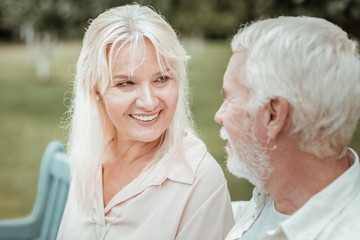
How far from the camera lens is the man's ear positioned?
1.69m

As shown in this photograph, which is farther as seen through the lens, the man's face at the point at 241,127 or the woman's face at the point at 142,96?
the woman's face at the point at 142,96

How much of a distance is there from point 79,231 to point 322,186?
1383mm

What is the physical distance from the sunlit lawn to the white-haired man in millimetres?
440

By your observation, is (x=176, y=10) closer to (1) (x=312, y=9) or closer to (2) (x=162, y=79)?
(1) (x=312, y=9)

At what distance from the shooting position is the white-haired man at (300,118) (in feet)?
5.36

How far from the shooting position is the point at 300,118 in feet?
5.50

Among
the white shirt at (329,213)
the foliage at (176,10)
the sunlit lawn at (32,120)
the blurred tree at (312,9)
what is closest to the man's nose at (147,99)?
the sunlit lawn at (32,120)

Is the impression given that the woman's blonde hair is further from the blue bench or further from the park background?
the blue bench

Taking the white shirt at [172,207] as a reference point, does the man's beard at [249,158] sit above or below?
above

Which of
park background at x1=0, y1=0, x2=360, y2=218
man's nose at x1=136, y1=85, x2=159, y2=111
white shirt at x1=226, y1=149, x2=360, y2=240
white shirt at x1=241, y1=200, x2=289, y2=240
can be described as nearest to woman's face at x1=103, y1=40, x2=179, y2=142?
man's nose at x1=136, y1=85, x2=159, y2=111

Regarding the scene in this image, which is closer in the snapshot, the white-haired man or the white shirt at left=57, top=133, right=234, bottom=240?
the white-haired man

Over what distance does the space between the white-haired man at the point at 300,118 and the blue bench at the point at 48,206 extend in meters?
1.90

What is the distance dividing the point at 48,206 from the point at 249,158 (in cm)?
216

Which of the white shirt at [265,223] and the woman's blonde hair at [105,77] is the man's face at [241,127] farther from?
the woman's blonde hair at [105,77]
